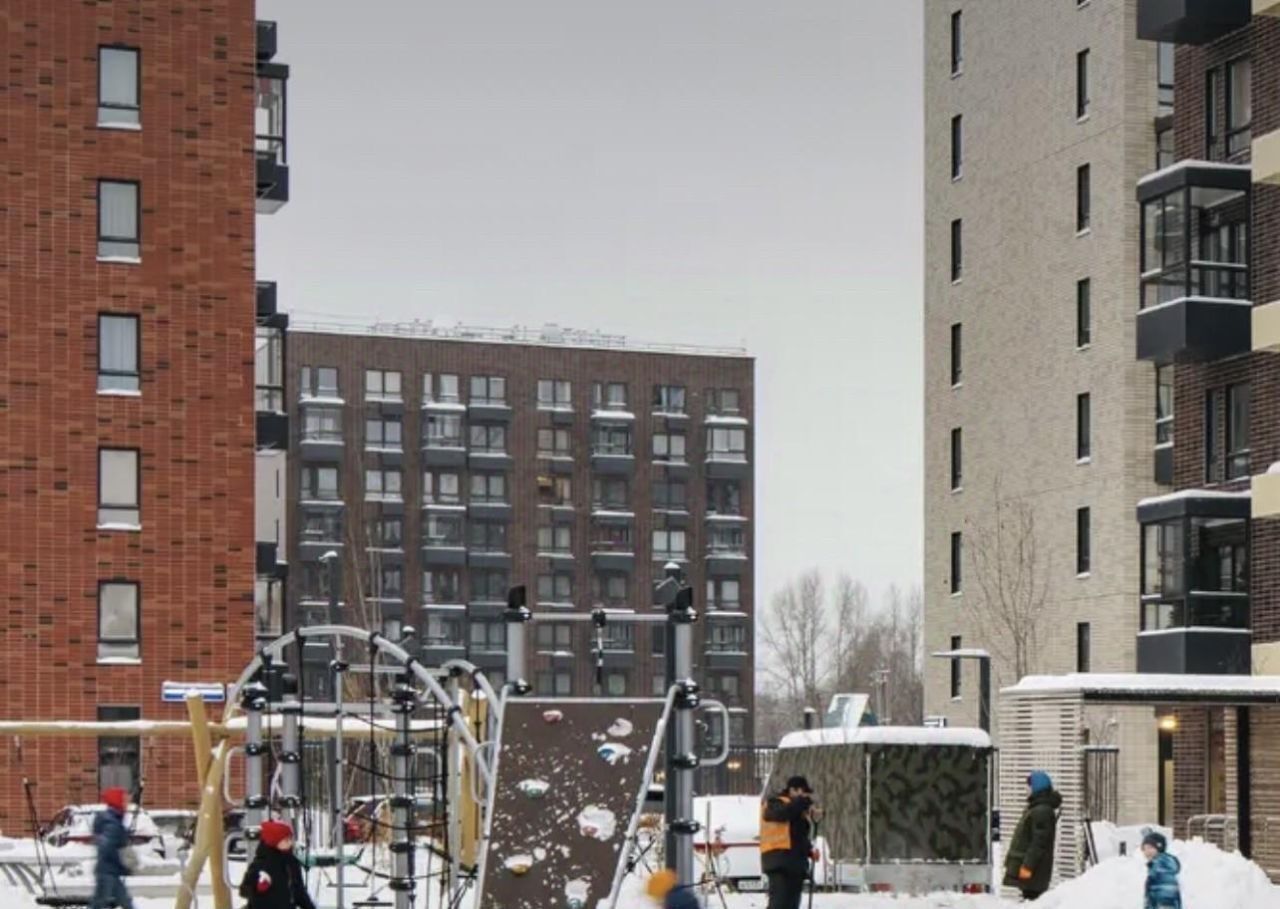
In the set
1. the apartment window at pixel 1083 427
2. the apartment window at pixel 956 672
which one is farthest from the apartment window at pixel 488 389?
the apartment window at pixel 1083 427

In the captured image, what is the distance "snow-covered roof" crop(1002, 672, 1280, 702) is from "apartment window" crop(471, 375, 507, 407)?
298ft

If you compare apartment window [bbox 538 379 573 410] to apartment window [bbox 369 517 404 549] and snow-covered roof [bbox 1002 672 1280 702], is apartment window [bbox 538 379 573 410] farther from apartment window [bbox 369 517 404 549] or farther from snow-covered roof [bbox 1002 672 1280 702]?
snow-covered roof [bbox 1002 672 1280 702]

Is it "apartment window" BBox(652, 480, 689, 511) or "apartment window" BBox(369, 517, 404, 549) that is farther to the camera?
"apartment window" BBox(652, 480, 689, 511)

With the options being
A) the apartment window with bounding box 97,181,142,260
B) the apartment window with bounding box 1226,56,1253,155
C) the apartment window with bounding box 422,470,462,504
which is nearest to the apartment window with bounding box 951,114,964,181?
the apartment window with bounding box 1226,56,1253,155

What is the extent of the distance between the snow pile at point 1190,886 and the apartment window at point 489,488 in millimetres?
99164

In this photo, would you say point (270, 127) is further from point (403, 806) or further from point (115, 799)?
point (403, 806)

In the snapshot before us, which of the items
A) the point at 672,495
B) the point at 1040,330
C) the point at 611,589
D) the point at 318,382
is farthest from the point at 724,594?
the point at 1040,330

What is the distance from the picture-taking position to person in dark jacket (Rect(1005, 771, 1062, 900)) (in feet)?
90.2

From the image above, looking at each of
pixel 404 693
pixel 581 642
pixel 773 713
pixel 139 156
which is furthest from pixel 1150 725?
pixel 773 713

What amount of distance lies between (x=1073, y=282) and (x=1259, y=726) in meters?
23.5

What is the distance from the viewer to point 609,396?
428 feet

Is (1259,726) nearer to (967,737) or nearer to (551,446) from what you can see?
(967,737)

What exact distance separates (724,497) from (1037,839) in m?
107

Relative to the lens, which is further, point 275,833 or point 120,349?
point 120,349
